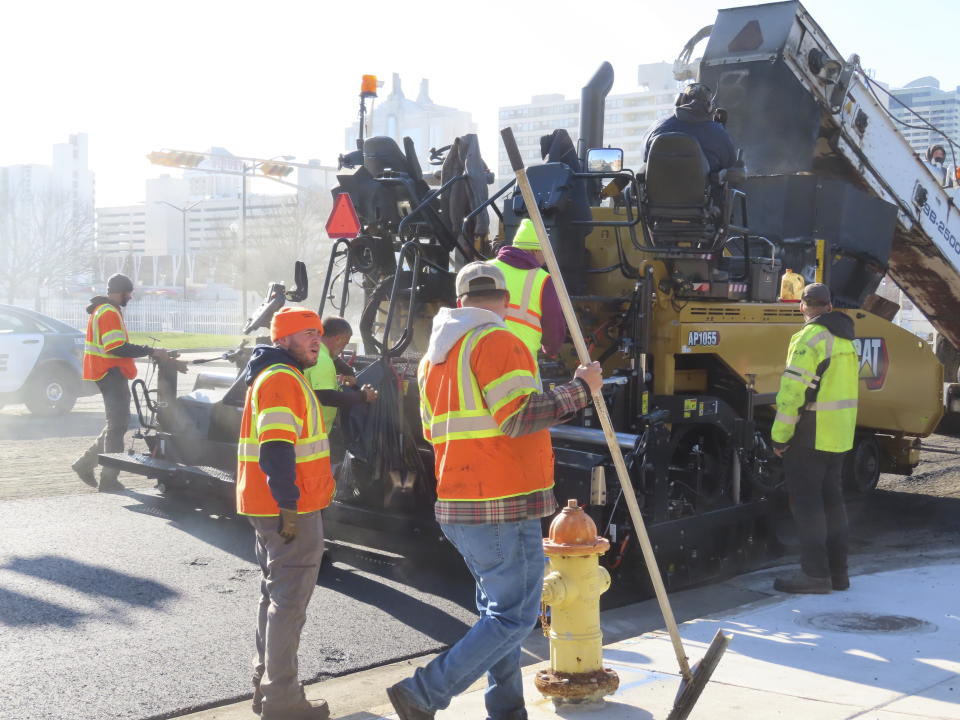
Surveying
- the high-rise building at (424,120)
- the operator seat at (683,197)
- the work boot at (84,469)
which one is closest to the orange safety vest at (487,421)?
the operator seat at (683,197)

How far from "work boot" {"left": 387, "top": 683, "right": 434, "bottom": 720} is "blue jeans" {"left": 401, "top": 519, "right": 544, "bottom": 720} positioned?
2cm

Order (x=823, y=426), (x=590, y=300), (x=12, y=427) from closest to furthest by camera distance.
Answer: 1. (x=823, y=426)
2. (x=590, y=300)
3. (x=12, y=427)

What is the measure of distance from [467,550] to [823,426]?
10.7ft

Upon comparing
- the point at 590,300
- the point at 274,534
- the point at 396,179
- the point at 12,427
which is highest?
the point at 396,179

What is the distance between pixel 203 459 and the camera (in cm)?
828

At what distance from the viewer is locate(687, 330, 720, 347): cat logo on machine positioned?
7.07 metres

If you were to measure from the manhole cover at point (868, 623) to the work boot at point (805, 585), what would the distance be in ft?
1.43

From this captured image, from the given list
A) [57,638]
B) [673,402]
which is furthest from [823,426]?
[57,638]

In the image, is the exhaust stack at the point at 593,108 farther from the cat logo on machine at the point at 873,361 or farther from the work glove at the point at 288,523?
the work glove at the point at 288,523

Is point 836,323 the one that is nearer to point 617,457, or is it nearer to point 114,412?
point 617,457

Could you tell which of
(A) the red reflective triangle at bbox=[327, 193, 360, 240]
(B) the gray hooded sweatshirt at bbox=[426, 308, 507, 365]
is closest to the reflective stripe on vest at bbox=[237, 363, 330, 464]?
(B) the gray hooded sweatshirt at bbox=[426, 308, 507, 365]

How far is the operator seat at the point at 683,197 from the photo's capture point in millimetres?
6773

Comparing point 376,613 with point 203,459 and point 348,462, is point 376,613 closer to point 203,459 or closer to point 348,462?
point 348,462

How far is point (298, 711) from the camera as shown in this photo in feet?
14.4
